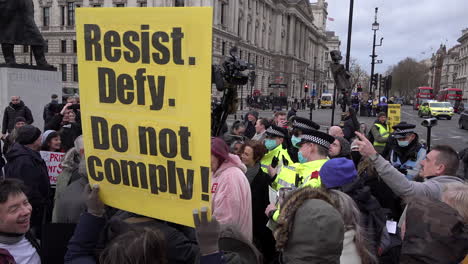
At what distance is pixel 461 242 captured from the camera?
1.93 metres

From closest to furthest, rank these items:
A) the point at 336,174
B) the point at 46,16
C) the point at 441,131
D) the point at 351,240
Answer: the point at 351,240 → the point at 336,174 → the point at 441,131 → the point at 46,16

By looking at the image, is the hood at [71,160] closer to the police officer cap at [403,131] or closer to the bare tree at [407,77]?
the police officer cap at [403,131]

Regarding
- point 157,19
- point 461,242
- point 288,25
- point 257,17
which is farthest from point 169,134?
point 288,25

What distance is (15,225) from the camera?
223 cm

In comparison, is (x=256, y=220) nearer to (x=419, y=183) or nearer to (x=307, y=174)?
(x=307, y=174)

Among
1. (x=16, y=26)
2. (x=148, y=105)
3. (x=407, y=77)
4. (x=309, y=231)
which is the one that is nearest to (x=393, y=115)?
(x=309, y=231)

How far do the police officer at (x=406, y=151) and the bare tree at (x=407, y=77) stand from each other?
110m

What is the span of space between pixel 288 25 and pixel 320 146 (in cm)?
7953

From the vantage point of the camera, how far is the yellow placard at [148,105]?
6.15 feet

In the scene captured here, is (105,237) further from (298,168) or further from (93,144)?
(298,168)

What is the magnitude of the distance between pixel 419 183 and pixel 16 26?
31.6 feet

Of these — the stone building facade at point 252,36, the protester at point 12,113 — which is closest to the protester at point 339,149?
the protester at point 12,113

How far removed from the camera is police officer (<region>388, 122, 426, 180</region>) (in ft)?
16.7

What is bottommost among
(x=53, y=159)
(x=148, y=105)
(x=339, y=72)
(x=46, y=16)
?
(x=53, y=159)
